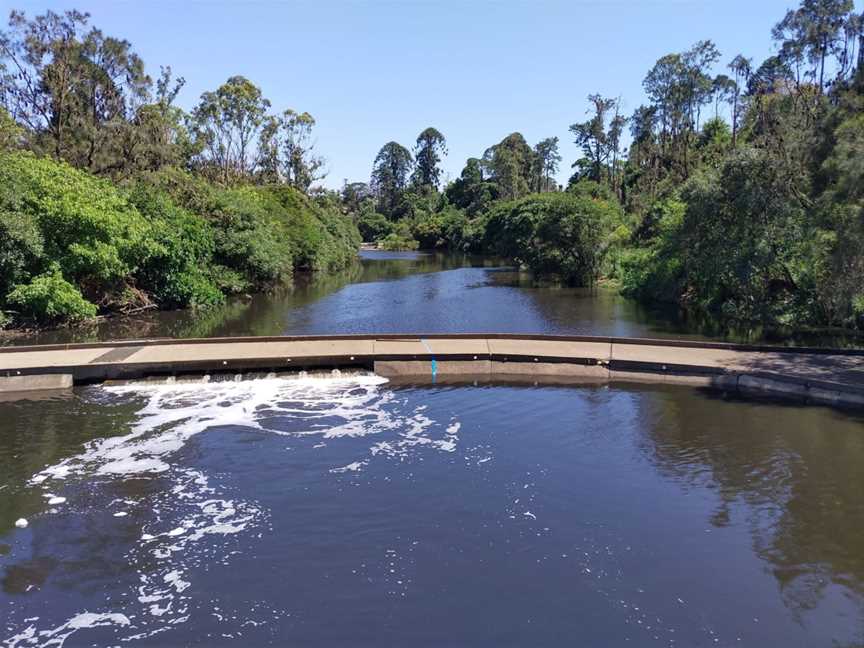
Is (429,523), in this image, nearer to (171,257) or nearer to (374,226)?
(171,257)

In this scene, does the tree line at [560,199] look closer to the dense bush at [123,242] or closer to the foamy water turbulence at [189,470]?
the dense bush at [123,242]

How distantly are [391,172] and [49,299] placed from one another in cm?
11698

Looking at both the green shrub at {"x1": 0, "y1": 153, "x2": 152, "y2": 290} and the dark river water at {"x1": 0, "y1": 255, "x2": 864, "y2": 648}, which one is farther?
the green shrub at {"x1": 0, "y1": 153, "x2": 152, "y2": 290}

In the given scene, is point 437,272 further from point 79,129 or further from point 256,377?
point 256,377

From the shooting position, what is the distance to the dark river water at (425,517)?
754 centimetres

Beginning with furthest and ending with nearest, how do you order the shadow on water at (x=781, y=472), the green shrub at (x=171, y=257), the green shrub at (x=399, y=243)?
the green shrub at (x=399, y=243)
the green shrub at (x=171, y=257)
the shadow on water at (x=781, y=472)

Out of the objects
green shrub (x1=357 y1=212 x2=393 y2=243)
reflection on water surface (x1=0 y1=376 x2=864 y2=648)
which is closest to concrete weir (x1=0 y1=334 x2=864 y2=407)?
reflection on water surface (x1=0 y1=376 x2=864 y2=648)

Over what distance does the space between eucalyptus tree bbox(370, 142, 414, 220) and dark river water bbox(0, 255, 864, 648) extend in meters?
121

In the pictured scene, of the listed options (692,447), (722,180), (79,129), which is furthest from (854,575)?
(79,129)

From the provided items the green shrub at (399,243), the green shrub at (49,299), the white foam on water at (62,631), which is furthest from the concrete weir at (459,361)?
the green shrub at (399,243)

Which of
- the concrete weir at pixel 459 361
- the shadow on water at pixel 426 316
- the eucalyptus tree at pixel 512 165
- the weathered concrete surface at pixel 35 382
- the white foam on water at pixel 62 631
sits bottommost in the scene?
the white foam on water at pixel 62 631

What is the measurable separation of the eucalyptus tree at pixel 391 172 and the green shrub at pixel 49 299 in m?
110

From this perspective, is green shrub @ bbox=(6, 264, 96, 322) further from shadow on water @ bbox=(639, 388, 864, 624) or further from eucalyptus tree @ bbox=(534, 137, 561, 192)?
eucalyptus tree @ bbox=(534, 137, 561, 192)

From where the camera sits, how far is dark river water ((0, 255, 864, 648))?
24.7ft
